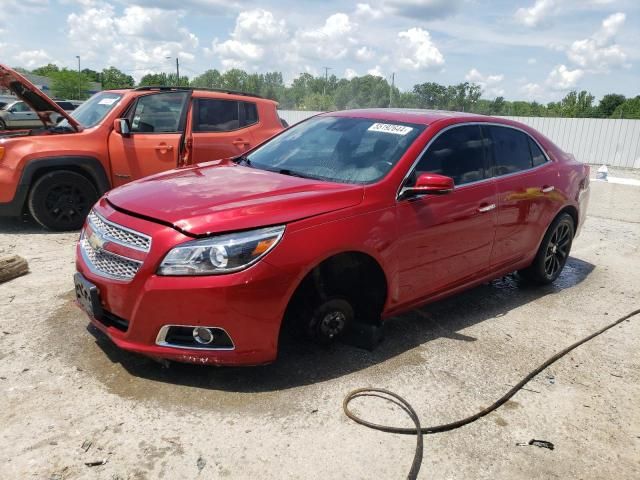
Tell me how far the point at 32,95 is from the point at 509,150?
5.70 m

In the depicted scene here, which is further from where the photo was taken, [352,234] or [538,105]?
[538,105]

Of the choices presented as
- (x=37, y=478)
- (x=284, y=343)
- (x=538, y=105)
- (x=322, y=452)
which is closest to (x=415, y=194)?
(x=284, y=343)

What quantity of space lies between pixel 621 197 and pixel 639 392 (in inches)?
371

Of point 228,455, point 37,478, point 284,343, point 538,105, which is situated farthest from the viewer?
point 538,105

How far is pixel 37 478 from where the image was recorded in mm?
2350

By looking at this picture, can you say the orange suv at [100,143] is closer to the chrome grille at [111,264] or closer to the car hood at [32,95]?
the car hood at [32,95]

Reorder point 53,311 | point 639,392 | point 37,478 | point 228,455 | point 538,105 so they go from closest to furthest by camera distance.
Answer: point 37,478, point 228,455, point 639,392, point 53,311, point 538,105

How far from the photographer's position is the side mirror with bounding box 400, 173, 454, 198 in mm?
3500

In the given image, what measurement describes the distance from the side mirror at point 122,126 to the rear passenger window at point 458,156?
420 centimetres

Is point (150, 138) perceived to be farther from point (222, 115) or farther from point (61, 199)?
point (61, 199)

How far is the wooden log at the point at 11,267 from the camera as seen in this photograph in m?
4.64

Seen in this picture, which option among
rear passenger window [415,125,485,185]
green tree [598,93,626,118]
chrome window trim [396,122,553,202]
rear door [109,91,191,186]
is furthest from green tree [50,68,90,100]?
rear passenger window [415,125,485,185]

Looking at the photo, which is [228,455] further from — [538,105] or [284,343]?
[538,105]

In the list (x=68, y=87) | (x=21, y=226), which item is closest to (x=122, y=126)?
(x=21, y=226)
